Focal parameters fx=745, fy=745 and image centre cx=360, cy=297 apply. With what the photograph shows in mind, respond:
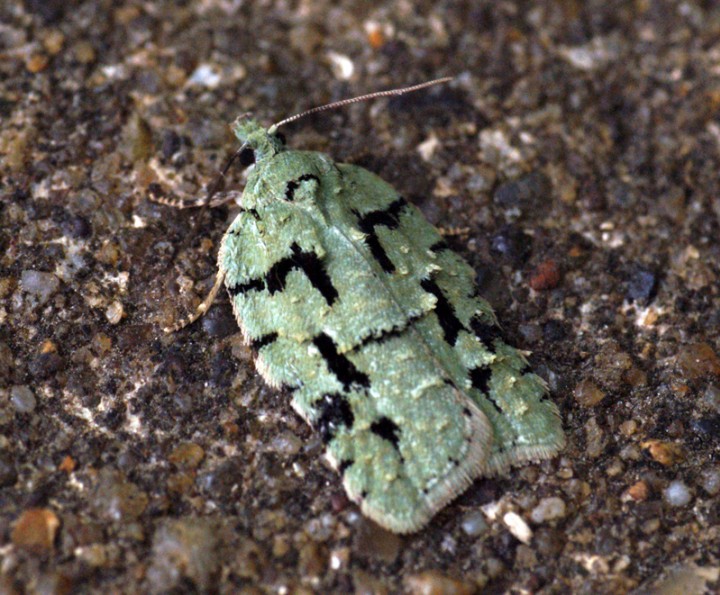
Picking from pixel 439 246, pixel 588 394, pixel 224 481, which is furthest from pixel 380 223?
pixel 224 481

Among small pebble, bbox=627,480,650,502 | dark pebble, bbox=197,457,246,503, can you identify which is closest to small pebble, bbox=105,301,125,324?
dark pebble, bbox=197,457,246,503

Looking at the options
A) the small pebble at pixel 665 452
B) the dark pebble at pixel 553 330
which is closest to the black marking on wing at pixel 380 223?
the dark pebble at pixel 553 330

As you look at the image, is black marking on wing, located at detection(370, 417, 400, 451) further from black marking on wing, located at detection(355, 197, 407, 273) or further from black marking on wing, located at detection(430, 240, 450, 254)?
black marking on wing, located at detection(430, 240, 450, 254)

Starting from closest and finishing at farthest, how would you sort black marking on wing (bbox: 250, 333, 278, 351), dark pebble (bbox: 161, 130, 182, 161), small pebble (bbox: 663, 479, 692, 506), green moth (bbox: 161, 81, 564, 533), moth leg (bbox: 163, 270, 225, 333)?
green moth (bbox: 161, 81, 564, 533) → small pebble (bbox: 663, 479, 692, 506) → black marking on wing (bbox: 250, 333, 278, 351) → moth leg (bbox: 163, 270, 225, 333) → dark pebble (bbox: 161, 130, 182, 161)

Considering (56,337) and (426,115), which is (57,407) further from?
(426,115)

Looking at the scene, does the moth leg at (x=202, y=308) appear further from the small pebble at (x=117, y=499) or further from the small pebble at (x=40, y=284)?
the small pebble at (x=117, y=499)
